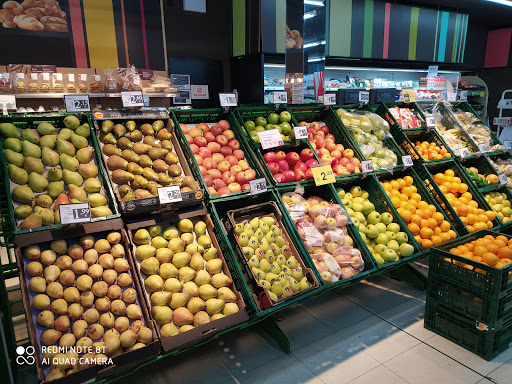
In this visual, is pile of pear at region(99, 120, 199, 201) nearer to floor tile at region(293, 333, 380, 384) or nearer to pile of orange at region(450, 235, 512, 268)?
→ floor tile at region(293, 333, 380, 384)

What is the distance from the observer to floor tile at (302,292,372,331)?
277 centimetres

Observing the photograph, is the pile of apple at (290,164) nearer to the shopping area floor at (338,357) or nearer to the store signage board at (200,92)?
the shopping area floor at (338,357)

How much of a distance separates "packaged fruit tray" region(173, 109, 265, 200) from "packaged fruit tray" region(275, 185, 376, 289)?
12.3 inches

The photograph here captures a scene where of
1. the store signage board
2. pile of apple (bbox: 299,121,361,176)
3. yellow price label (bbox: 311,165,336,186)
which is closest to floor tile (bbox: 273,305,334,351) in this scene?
yellow price label (bbox: 311,165,336,186)

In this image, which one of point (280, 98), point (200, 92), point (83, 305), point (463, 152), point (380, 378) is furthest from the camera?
point (200, 92)

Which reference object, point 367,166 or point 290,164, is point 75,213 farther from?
point 367,166

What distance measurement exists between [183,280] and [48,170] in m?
1.01

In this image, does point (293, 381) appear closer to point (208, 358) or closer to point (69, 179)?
point (208, 358)

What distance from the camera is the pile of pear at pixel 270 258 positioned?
7.22ft

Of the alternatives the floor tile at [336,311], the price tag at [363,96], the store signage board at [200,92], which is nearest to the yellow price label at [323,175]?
the floor tile at [336,311]

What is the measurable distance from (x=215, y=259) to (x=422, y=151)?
258cm

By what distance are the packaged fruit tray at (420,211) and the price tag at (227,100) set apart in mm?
1567

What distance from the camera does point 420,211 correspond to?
122 inches

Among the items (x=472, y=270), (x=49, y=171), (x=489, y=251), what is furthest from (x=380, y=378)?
(x=49, y=171)
